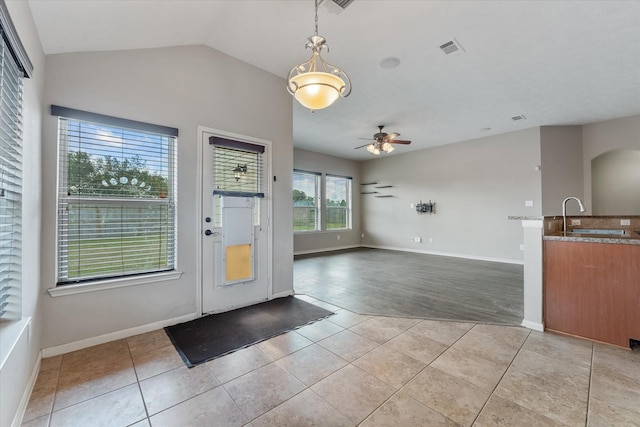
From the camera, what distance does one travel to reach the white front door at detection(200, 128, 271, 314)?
3.03 meters

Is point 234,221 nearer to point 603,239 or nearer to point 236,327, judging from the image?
point 236,327

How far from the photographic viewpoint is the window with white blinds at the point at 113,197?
2289 millimetres

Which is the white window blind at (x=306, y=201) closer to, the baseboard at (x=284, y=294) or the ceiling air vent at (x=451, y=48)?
the baseboard at (x=284, y=294)

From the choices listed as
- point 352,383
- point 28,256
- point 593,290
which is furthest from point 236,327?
point 593,290

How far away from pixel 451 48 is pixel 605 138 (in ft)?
15.7

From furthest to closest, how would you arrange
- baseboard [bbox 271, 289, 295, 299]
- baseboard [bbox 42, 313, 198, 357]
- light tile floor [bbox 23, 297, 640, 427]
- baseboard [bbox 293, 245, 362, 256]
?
baseboard [bbox 293, 245, 362, 256]
baseboard [bbox 271, 289, 295, 299]
baseboard [bbox 42, 313, 198, 357]
light tile floor [bbox 23, 297, 640, 427]

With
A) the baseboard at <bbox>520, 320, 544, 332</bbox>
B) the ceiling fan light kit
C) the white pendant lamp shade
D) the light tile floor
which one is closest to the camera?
the light tile floor

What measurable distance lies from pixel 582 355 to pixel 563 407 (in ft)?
2.90

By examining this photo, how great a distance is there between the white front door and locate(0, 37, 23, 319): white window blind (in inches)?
56.5

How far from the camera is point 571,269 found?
2502mm

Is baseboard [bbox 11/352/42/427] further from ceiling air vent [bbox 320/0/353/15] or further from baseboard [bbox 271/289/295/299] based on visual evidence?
ceiling air vent [bbox 320/0/353/15]

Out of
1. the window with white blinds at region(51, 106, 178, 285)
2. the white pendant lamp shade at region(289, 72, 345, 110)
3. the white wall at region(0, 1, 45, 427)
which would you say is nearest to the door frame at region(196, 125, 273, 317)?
the window with white blinds at region(51, 106, 178, 285)

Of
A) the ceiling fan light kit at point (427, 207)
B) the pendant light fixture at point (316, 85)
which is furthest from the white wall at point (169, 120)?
the ceiling fan light kit at point (427, 207)

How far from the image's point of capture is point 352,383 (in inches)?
72.2
